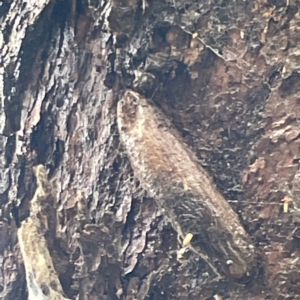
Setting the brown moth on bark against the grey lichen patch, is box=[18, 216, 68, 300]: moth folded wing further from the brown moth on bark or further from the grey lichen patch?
the brown moth on bark

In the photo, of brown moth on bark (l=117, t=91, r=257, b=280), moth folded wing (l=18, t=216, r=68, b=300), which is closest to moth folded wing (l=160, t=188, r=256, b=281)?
brown moth on bark (l=117, t=91, r=257, b=280)

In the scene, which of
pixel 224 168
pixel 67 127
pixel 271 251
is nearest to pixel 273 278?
→ pixel 271 251

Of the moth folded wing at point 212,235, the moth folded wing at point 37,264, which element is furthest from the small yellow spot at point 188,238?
the moth folded wing at point 37,264

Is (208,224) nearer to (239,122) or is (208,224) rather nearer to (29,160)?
(239,122)

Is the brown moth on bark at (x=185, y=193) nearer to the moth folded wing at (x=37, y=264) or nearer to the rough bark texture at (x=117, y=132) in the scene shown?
the rough bark texture at (x=117, y=132)

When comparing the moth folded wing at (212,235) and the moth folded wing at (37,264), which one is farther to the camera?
the moth folded wing at (37,264)

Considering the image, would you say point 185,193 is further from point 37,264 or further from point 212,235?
point 37,264

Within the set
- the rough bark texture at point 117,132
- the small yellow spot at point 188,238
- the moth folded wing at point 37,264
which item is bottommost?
the moth folded wing at point 37,264

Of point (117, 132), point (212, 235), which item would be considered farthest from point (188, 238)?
point (117, 132)
